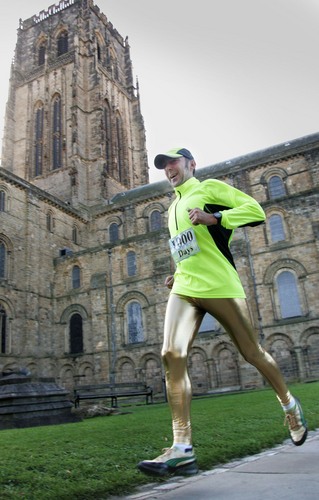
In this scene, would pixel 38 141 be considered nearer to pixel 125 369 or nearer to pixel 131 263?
pixel 131 263

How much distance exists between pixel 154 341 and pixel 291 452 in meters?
A: 21.8

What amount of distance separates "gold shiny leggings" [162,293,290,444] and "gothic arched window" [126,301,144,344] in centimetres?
2316

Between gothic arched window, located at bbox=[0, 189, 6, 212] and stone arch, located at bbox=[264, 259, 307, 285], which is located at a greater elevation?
gothic arched window, located at bbox=[0, 189, 6, 212]

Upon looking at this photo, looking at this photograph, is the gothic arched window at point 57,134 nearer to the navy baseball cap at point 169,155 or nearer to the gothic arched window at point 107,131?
the gothic arched window at point 107,131

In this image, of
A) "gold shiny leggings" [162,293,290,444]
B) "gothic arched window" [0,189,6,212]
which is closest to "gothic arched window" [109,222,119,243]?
"gothic arched window" [0,189,6,212]

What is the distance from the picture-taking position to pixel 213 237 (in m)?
3.14

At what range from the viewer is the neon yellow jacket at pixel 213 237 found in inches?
119

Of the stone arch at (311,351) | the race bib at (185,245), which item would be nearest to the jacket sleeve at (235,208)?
the race bib at (185,245)

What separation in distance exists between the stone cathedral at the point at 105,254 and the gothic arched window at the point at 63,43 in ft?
6.68

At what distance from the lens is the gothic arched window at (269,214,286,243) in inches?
959

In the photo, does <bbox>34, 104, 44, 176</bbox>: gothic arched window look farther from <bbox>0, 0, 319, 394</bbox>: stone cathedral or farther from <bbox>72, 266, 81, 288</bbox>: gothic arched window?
<bbox>72, 266, 81, 288</bbox>: gothic arched window

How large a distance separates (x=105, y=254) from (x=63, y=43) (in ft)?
96.1

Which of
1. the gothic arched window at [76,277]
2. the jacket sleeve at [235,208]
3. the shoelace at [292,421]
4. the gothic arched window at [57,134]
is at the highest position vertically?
the gothic arched window at [57,134]

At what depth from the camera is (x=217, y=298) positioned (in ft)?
9.79
